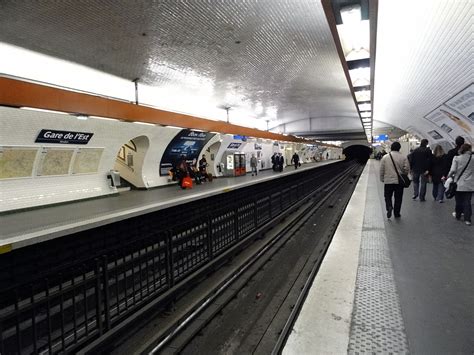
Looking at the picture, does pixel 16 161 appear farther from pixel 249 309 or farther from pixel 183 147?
pixel 183 147

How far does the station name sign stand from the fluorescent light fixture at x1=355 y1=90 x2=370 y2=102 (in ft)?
28.2

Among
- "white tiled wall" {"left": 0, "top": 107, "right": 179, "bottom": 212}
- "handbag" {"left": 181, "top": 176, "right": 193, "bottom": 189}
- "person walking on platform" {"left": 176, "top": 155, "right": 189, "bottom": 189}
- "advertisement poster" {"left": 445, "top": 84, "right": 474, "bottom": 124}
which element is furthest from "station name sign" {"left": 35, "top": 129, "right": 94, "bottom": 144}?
"advertisement poster" {"left": 445, "top": 84, "right": 474, "bottom": 124}

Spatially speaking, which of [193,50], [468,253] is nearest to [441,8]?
[468,253]

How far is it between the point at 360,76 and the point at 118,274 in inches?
316

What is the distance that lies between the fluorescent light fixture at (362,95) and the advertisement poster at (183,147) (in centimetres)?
585

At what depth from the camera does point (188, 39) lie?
5516mm

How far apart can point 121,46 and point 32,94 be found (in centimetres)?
176

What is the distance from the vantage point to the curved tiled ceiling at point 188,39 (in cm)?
436

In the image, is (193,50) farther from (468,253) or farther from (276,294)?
(468,253)

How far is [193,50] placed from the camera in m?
6.11

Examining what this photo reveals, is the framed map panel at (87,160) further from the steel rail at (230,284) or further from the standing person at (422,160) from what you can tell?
the standing person at (422,160)

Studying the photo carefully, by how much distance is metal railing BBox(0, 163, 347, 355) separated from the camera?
8.85ft

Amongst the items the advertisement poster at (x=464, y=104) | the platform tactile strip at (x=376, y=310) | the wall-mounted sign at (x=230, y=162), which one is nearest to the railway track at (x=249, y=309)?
the platform tactile strip at (x=376, y=310)

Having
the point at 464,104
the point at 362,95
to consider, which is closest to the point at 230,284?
the point at 464,104
